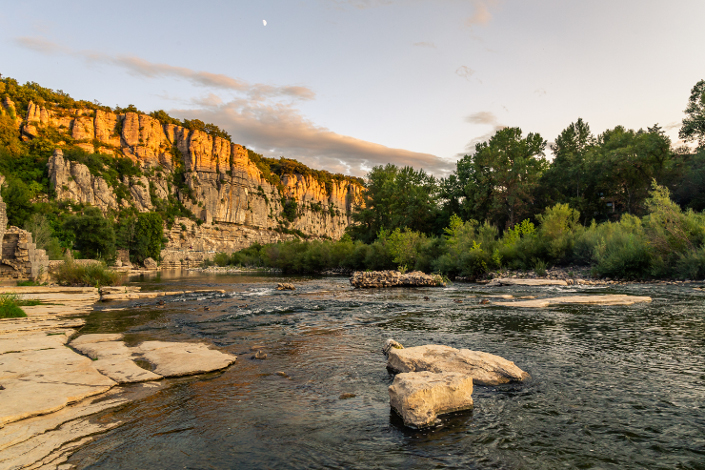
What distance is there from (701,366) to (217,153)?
391 ft

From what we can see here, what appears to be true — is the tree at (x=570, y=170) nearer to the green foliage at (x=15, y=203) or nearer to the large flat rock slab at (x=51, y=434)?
the large flat rock slab at (x=51, y=434)

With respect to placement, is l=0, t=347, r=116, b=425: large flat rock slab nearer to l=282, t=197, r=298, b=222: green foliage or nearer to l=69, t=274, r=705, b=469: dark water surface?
l=69, t=274, r=705, b=469: dark water surface

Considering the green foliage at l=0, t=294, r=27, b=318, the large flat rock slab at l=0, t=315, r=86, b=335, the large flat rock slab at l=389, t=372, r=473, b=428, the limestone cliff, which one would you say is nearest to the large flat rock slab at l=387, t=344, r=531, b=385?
the large flat rock slab at l=389, t=372, r=473, b=428

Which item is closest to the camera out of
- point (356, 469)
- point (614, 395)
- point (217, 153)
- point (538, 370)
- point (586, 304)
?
point (356, 469)

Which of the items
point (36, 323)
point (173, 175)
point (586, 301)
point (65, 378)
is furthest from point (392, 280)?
point (173, 175)

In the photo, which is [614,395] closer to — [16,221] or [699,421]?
[699,421]

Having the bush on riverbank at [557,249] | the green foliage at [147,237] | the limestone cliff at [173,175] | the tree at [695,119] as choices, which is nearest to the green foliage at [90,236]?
the green foliage at [147,237]

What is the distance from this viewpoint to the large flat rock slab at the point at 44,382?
138 inches

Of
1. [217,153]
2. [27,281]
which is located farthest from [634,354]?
[217,153]

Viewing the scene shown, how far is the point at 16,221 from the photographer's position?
119 ft

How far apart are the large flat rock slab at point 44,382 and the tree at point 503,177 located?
4774cm

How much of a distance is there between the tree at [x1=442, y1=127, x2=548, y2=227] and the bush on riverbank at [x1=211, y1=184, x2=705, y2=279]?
46.8 feet

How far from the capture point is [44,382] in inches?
166

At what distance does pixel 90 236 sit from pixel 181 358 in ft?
183
